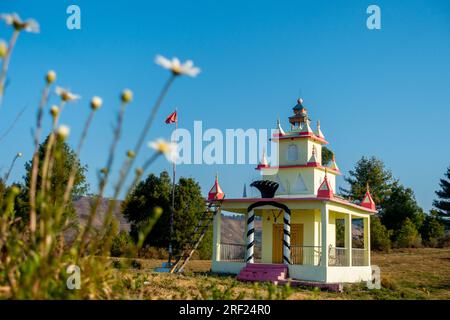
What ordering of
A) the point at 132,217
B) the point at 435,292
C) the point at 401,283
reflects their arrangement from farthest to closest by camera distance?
the point at 132,217 → the point at 401,283 → the point at 435,292

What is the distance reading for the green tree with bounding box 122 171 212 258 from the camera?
35281mm

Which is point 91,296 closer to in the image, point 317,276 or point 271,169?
point 317,276

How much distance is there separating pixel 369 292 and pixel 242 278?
4721mm

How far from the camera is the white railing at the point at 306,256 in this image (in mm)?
20719

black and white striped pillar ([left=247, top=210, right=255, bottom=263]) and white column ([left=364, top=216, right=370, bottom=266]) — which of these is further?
white column ([left=364, top=216, right=370, bottom=266])

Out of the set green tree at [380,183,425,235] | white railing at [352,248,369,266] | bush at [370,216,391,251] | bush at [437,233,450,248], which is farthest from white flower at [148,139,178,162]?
green tree at [380,183,425,235]

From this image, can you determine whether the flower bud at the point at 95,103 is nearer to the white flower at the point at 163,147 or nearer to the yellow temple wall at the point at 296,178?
the white flower at the point at 163,147

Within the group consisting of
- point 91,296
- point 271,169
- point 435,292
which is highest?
point 271,169

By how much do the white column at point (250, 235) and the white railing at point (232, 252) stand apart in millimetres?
1086

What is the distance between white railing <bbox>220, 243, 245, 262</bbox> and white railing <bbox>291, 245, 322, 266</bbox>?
8.37ft

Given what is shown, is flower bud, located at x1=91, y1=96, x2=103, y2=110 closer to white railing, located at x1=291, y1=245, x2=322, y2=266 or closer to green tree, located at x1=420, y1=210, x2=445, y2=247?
white railing, located at x1=291, y1=245, x2=322, y2=266

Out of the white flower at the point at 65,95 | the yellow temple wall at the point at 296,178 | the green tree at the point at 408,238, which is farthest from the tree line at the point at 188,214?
the white flower at the point at 65,95
